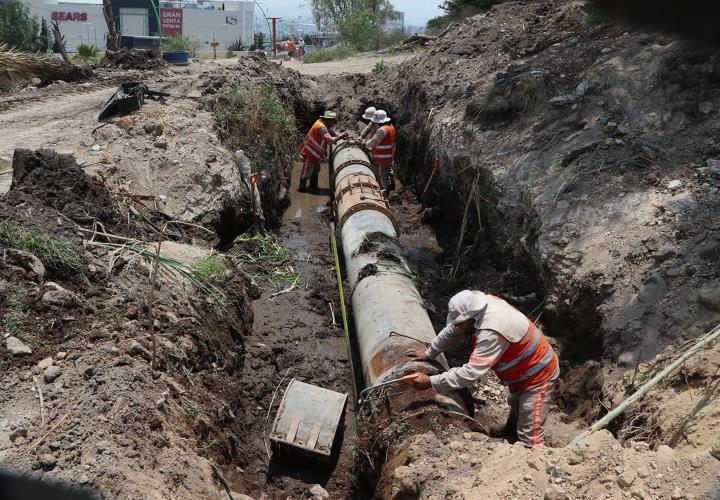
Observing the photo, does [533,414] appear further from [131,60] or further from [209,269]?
[131,60]

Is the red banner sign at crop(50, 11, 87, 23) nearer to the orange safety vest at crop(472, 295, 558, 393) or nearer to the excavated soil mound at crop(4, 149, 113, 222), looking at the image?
the excavated soil mound at crop(4, 149, 113, 222)

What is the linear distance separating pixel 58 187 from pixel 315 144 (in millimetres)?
6044

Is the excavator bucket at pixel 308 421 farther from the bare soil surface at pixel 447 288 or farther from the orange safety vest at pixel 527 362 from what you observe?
the orange safety vest at pixel 527 362

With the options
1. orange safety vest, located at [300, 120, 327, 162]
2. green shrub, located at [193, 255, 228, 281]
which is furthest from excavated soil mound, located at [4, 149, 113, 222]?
orange safety vest, located at [300, 120, 327, 162]

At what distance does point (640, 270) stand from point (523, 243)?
5.83 ft

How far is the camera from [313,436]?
17.9 ft

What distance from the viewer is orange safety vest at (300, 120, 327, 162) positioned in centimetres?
1245

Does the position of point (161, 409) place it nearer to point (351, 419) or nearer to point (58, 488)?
point (351, 419)

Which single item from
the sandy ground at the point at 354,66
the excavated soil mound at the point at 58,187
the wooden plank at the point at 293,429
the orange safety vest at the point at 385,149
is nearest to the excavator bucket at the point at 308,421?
the wooden plank at the point at 293,429

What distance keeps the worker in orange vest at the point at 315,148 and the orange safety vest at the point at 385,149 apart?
2.87ft

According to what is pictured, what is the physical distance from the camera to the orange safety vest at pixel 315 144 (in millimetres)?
12453

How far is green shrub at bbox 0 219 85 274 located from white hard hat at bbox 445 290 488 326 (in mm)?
3492

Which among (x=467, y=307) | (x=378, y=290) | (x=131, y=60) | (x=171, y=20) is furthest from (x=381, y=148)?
(x=171, y=20)

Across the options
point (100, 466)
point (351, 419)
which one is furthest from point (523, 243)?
point (100, 466)
